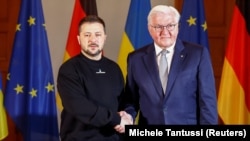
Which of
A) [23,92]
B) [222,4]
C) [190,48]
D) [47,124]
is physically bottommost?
[47,124]

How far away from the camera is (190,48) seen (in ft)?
7.48

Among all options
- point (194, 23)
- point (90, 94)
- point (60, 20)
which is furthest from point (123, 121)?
point (60, 20)

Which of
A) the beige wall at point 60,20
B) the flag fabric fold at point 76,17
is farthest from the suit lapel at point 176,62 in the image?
the beige wall at point 60,20

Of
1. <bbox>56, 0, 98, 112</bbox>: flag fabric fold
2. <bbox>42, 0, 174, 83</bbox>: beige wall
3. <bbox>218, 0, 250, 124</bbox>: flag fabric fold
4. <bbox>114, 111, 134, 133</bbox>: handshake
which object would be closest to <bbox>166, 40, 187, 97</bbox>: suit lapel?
<bbox>114, 111, 134, 133</bbox>: handshake

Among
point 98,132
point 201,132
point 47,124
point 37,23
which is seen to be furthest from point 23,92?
point 201,132

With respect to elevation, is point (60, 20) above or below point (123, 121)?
above

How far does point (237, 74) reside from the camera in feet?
11.8

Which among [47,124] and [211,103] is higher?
[211,103]

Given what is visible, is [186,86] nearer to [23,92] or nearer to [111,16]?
[23,92]

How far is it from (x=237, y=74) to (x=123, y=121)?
5.22 ft

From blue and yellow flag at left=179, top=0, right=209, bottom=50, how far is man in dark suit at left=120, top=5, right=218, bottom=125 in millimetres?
1460

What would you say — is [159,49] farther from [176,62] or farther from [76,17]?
[76,17]

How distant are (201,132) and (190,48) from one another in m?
0.65

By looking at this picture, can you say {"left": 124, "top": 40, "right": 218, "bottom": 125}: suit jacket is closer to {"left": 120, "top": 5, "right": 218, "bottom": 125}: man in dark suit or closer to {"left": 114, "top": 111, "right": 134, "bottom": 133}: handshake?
{"left": 120, "top": 5, "right": 218, "bottom": 125}: man in dark suit
